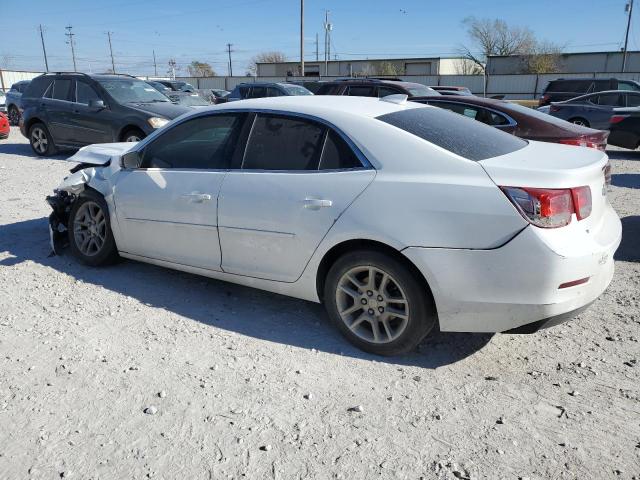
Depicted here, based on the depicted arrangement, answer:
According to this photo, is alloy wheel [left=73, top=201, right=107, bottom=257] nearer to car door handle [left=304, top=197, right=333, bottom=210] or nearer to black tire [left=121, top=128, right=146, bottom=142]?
car door handle [left=304, top=197, right=333, bottom=210]

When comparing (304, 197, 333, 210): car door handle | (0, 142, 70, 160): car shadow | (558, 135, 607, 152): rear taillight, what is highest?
(304, 197, 333, 210): car door handle

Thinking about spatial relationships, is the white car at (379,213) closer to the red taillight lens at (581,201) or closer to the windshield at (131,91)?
the red taillight lens at (581,201)

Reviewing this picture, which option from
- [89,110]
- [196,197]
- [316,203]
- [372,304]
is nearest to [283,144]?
[316,203]

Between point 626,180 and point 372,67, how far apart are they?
58107 millimetres

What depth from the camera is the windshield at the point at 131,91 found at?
37.9 ft

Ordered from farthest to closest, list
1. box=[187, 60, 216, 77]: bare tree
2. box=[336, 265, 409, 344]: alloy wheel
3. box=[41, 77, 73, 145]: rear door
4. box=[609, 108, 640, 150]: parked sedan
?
box=[187, 60, 216, 77]: bare tree → box=[609, 108, 640, 150]: parked sedan → box=[41, 77, 73, 145]: rear door → box=[336, 265, 409, 344]: alloy wheel

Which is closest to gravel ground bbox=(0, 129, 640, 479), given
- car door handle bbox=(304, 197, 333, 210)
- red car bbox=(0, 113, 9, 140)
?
car door handle bbox=(304, 197, 333, 210)

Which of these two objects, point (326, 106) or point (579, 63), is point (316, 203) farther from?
point (579, 63)

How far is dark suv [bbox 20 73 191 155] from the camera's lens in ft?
36.2

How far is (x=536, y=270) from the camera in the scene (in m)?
3.00

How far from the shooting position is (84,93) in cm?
1190

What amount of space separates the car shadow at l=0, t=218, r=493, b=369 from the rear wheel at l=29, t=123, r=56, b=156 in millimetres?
7408

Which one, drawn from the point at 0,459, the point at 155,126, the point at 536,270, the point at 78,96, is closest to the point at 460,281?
the point at 536,270

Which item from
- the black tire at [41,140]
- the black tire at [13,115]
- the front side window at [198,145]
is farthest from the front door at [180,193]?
the black tire at [13,115]
